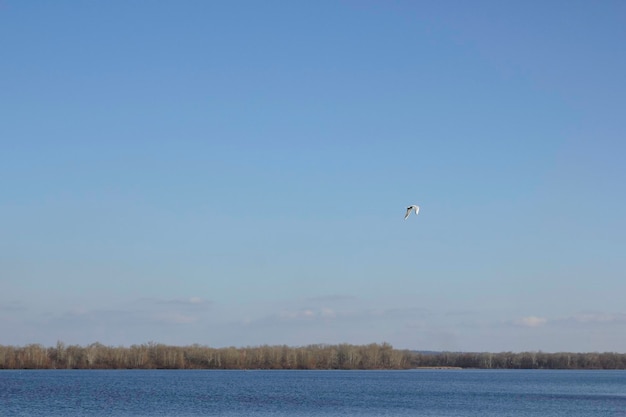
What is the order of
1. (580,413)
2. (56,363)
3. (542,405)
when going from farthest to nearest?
(56,363)
(542,405)
(580,413)

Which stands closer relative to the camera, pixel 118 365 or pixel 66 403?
pixel 66 403

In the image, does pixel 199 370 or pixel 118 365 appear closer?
pixel 118 365

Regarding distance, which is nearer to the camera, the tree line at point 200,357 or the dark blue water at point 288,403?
the dark blue water at point 288,403

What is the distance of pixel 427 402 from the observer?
253ft

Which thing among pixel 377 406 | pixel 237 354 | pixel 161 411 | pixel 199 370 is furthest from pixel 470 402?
pixel 199 370

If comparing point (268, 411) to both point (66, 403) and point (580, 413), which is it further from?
point (580, 413)

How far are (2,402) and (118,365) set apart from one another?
355ft

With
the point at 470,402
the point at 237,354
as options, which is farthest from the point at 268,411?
the point at 237,354

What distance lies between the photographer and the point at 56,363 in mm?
172125

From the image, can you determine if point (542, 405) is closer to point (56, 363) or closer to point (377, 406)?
point (377, 406)

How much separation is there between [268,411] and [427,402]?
18875 millimetres

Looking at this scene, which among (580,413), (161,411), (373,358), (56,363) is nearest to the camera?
(161,411)

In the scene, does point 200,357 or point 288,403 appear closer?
point 288,403

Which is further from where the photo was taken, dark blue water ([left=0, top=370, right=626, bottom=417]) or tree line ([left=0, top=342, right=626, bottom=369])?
tree line ([left=0, top=342, right=626, bottom=369])
